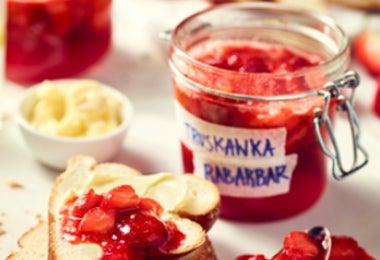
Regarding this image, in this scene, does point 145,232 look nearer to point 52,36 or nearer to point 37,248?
point 37,248

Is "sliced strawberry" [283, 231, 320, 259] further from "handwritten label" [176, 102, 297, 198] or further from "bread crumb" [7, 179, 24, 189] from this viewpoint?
"bread crumb" [7, 179, 24, 189]

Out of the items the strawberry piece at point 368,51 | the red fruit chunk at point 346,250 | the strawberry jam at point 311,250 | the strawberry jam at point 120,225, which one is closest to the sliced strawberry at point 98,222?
the strawberry jam at point 120,225

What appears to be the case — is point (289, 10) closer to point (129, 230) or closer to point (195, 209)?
point (195, 209)

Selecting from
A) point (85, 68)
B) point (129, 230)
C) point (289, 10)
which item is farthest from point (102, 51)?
point (129, 230)

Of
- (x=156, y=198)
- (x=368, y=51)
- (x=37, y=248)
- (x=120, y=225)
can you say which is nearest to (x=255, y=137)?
(x=156, y=198)

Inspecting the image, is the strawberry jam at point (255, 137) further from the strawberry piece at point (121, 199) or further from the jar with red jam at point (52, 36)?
the jar with red jam at point (52, 36)

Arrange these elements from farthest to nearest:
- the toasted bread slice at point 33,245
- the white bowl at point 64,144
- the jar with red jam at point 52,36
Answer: the jar with red jam at point 52,36 → the white bowl at point 64,144 → the toasted bread slice at point 33,245
